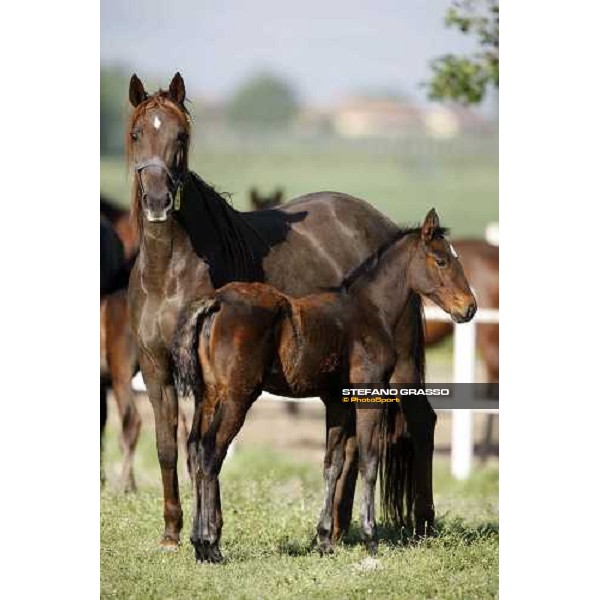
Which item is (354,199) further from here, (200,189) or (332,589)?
(332,589)

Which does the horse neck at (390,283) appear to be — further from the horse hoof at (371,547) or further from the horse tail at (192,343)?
the horse hoof at (371,547)

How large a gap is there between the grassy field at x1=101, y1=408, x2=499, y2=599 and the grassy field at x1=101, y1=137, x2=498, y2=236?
1536 millimetres

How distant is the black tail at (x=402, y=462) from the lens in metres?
6.69

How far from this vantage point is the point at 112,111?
22.6 ft

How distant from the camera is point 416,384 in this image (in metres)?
6.68

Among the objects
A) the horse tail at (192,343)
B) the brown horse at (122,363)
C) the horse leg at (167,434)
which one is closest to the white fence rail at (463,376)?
the brown horse at (122,363)

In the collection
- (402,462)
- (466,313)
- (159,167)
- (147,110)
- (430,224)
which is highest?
(147,110)

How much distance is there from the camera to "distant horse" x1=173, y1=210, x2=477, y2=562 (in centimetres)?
592

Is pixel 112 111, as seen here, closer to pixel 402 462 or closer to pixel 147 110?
pixel 147 110

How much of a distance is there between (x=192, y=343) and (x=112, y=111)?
153 centimetres

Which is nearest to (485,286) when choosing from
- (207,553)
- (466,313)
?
(466,313)

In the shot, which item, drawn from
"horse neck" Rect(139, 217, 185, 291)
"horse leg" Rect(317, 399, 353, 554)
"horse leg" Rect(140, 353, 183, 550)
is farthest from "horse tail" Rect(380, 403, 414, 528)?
"horse neck" Rect(139, 217, 185, 291)

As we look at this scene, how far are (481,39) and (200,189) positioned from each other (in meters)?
2.20
